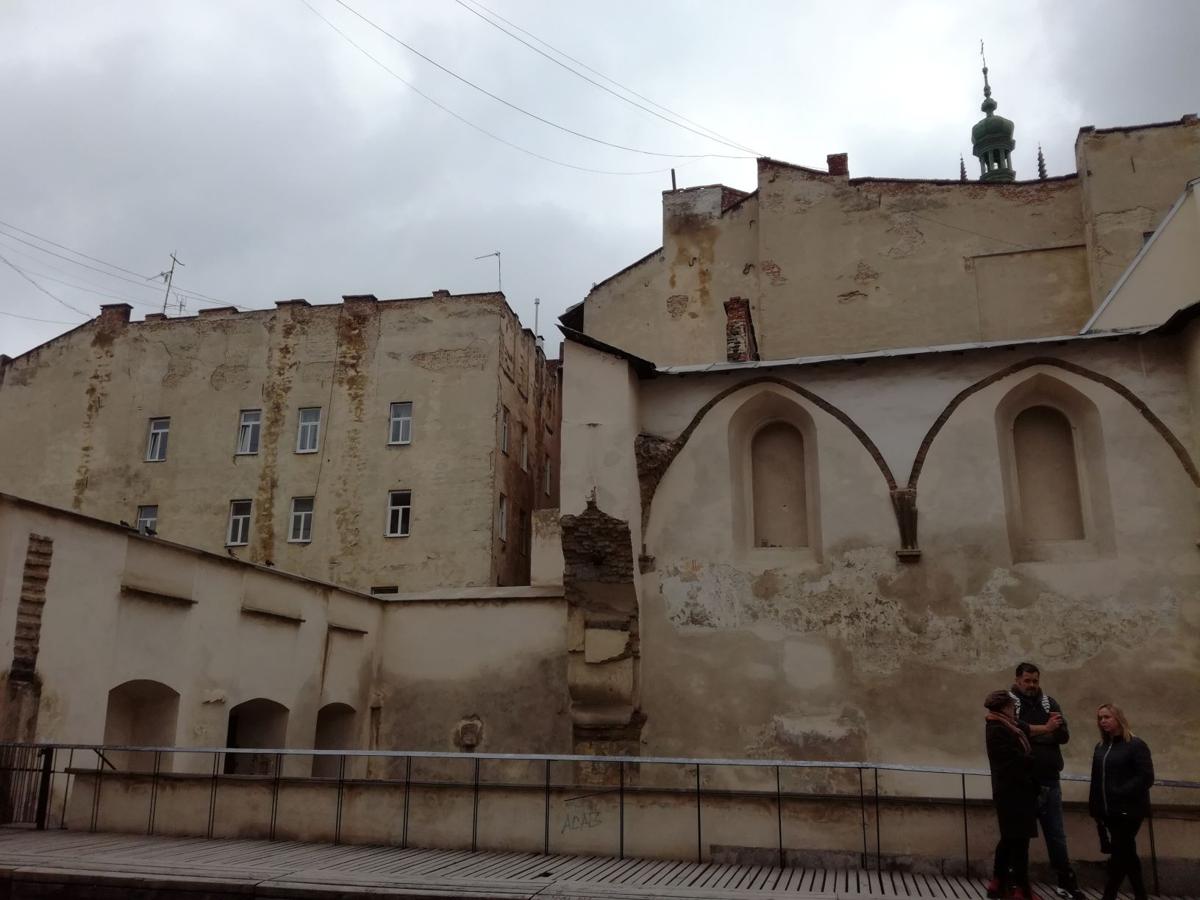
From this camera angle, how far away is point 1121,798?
6.92 m

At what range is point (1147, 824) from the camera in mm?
7535

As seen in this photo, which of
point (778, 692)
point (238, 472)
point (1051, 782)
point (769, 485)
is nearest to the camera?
point (1051, 782)

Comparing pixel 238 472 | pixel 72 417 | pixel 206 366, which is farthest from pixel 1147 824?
pixel 72 417

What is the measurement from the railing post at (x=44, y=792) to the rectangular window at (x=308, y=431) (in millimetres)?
19010

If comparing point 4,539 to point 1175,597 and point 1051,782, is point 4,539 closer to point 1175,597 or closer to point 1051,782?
point 1051,782

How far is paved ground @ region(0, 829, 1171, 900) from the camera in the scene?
6887mm

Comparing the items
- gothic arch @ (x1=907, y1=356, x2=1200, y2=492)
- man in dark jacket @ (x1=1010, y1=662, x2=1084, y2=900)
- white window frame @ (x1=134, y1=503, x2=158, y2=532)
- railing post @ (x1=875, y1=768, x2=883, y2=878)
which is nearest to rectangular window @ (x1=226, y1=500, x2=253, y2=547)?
white window frame @ (x1=134, y1=503, x2=158, y2=532)

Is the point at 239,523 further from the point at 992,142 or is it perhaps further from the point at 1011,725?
the point at 992,142

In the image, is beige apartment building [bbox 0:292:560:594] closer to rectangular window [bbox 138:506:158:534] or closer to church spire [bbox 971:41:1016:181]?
rectangular window [bbox 138:506:158:534]

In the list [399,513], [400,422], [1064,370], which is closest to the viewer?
[1064,370]

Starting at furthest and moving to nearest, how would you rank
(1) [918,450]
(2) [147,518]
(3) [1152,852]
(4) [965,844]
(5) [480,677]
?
(2) [147,518] < (5) [480,677] < (1) [918,450] < (4) [965,844] < (3) [1152,852]

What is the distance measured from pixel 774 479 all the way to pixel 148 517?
22.1 metres

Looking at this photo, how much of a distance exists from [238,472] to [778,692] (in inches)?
829

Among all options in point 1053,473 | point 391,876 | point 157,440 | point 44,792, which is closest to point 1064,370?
point 1053,473
